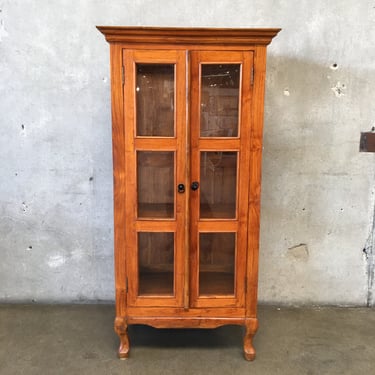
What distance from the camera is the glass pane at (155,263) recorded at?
1.86m

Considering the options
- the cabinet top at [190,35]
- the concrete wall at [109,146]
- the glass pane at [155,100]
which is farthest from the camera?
the concrete wall at [109,146]

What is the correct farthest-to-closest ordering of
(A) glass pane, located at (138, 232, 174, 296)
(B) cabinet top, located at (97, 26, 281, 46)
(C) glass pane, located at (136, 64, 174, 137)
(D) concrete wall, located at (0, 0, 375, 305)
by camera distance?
(D) concrete wall, located at (0, 0, 375, 305), (A) glass pane, located at (138, 232, 174, 296), (C) glass pane, located at (136, 64, 174, 137), (B) cabinet top, located at (97, 26, 281, 46)

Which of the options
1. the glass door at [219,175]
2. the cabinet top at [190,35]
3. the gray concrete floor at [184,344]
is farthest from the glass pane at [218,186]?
the gray concrete floor at [184,344]

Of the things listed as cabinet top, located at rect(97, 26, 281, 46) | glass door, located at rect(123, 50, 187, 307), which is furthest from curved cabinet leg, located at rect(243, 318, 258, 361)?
cabinet top, located at rect(97, 26, 281, 46)

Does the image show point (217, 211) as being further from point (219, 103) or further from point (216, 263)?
point (219, 103)

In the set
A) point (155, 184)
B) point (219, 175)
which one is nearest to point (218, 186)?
point (219, 175)

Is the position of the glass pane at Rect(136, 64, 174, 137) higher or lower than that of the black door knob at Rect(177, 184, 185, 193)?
higher

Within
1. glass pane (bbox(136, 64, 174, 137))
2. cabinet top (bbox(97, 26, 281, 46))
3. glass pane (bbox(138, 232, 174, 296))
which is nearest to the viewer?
cabinet top (bbox(97, 26, 281, 46))

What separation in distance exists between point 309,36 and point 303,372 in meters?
1.95

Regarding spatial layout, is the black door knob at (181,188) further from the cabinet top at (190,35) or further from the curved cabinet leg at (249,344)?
the curved cabinet leg at (249,344)

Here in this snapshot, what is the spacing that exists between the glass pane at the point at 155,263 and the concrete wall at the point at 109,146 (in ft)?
2.15

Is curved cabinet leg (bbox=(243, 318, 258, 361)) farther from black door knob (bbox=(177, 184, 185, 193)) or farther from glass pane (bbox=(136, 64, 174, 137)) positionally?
glass pane (bbox=(136, 64, 174, 137))

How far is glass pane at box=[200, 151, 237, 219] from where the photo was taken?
1809 mm

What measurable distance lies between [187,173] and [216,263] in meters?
0.51
